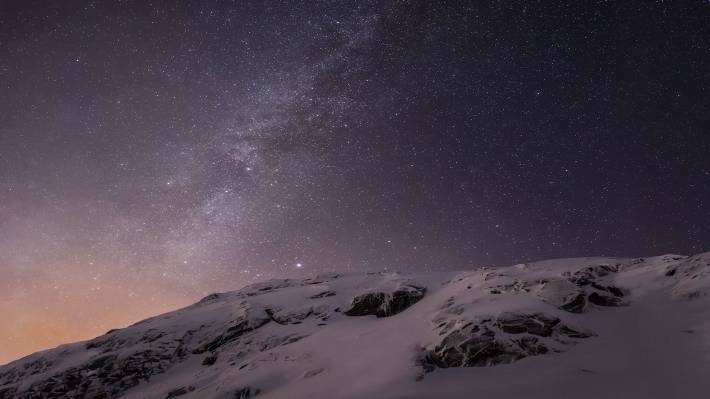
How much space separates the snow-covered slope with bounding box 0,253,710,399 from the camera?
1312cm

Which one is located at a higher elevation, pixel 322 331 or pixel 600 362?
pixel 322 331

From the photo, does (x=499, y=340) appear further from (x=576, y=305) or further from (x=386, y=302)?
(x=386, y=302)

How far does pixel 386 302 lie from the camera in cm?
2544

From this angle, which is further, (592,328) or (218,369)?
(218,369)

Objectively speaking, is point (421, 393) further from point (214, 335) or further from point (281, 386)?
point (214, 335)

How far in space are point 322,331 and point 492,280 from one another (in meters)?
10.6

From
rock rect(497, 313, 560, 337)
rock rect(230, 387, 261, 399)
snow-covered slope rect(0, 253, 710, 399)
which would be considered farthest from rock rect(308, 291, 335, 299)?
rock rect(497, 313, 560, 337)

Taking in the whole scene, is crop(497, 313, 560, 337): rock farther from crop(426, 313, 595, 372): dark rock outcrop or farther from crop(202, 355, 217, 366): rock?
crop(202, 355, 217, 366): rock

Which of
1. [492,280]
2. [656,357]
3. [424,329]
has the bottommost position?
[656,357]

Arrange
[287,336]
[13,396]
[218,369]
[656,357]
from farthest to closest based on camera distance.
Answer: [13,396], [287,336], [218,369], [656,357]

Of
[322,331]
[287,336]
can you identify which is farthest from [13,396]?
[322,331]

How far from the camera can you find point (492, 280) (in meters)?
23.2

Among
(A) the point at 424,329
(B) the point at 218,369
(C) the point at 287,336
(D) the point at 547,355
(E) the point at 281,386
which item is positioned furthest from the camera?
(C) the point at 287,336

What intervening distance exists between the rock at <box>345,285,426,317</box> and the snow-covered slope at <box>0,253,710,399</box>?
10 centimetres
